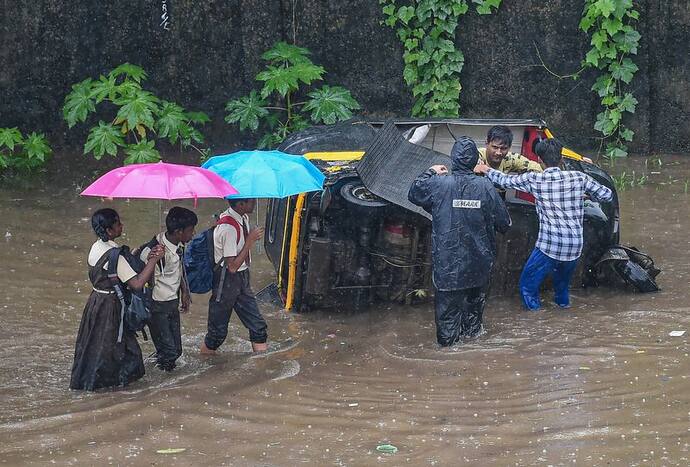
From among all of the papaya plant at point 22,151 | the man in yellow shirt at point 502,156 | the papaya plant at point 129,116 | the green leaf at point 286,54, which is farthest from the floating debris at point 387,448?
the papaya plant at point 22,151

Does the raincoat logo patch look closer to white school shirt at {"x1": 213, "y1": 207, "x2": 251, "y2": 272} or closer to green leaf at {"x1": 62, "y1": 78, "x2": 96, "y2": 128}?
white school shirt at {"x1": 213, "y1": 207, "x2": 251, "y2": 272}

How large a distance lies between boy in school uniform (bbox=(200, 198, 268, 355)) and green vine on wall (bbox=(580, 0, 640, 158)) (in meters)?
6.69

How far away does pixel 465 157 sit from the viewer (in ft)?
24.4

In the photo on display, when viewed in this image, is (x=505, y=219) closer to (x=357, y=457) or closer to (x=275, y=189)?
(x=275, y=189)

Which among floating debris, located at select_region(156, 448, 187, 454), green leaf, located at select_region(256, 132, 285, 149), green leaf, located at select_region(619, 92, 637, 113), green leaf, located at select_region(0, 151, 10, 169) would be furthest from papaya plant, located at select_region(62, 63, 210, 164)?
floating debris, located at select_region(156, 448, 187, 454)

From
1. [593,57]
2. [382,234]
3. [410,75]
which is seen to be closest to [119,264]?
[382,234]

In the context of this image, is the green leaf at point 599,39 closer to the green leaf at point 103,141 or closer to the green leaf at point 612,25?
the green leaf at point 612,25

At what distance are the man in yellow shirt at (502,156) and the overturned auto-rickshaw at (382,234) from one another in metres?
0.25

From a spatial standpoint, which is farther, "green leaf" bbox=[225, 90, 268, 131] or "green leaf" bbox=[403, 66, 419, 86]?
"green leaf" bbox=[403, 66, 419, 86]

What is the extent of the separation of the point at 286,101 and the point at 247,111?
64 cm

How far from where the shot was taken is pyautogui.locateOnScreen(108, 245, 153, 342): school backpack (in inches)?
269

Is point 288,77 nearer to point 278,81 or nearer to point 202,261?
point 278,81

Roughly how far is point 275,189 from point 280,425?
1.59 m

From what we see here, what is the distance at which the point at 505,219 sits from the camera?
7.52 metres
